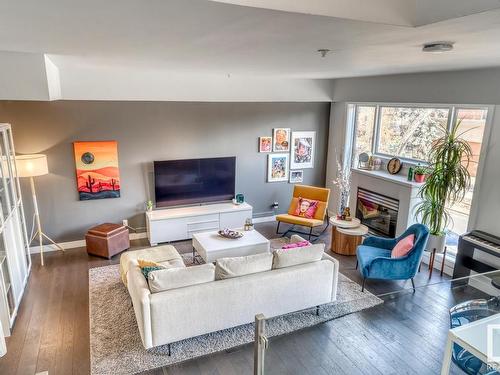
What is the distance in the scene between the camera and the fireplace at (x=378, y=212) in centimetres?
597

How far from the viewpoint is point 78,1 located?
146cm

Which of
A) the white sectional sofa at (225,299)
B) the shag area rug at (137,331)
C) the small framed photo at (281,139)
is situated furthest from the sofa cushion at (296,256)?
the small framed photo at (281,139)

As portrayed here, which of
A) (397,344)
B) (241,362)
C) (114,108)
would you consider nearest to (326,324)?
(397,344)

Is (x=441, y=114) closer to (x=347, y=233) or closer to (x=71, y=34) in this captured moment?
(x=347, y=233)

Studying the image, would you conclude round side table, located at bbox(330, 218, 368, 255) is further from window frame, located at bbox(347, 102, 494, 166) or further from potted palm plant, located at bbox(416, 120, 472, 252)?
window frame, located at bbox(347, 102, 494, 166)

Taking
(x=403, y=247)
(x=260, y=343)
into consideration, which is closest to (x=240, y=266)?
(x=260, y=343)

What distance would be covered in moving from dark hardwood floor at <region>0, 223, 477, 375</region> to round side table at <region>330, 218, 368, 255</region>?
103 centimetres

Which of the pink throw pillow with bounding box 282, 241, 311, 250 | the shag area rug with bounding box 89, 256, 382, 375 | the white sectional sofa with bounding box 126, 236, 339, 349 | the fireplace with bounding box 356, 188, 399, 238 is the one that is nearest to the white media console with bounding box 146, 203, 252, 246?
the shag area rug with bounding box 89, 256, 382, 375

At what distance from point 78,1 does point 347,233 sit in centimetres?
508

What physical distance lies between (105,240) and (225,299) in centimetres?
281

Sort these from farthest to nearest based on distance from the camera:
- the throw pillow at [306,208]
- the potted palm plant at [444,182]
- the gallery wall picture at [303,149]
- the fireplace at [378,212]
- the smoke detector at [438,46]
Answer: the gallery wall picture at [303,149] → the throw pillow at [306,208] → the fireplace at [378,212] → the potted palm plant at [444,182] → the smoke detector at [438,46]

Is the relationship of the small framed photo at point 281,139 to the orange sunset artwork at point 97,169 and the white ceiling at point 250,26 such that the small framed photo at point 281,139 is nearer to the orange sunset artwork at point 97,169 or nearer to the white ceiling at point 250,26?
the orange sunset artwork at point 97,169

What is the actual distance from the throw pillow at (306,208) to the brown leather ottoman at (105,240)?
10.3ft

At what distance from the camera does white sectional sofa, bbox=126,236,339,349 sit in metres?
3.42
